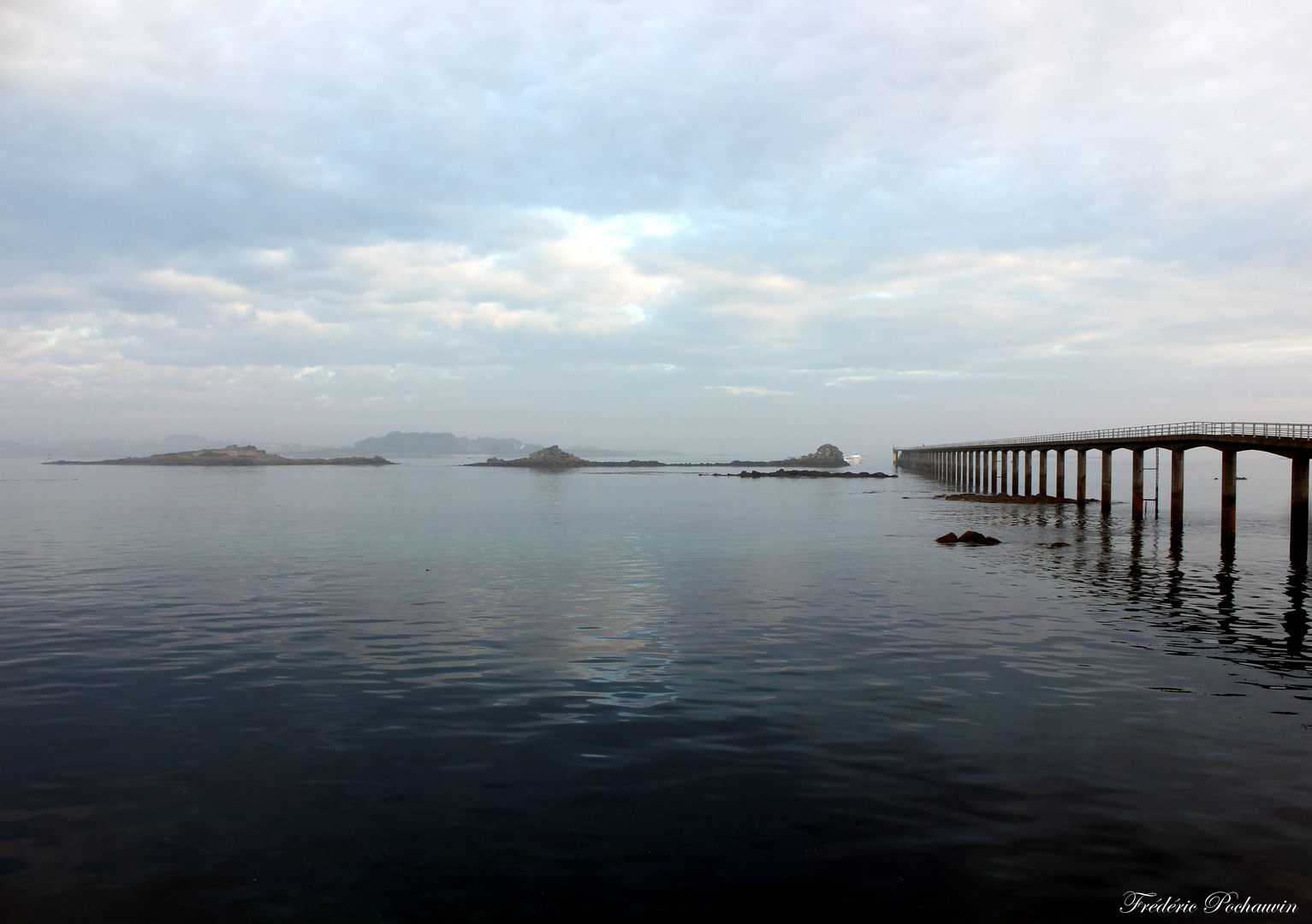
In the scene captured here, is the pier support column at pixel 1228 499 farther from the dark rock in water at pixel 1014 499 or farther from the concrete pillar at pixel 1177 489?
the dark rock in water at pixel 1014 499

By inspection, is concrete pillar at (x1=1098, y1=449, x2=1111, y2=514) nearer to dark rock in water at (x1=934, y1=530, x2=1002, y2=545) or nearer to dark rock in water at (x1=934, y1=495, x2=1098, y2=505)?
dark rock in water at (x1=934, y1=495, x2=1098, y2=505)

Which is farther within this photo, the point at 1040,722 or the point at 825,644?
the point at 825,644

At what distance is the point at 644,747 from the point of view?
12.6 m

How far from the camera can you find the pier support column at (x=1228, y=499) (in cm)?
4434

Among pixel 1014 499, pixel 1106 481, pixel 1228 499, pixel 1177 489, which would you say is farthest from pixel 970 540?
pixel 1014 499

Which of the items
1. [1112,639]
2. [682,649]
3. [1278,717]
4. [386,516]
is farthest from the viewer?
[386,516]

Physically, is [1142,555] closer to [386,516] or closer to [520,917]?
[520,917]

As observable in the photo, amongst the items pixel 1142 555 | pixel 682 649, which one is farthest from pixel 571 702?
pixel 1142 555

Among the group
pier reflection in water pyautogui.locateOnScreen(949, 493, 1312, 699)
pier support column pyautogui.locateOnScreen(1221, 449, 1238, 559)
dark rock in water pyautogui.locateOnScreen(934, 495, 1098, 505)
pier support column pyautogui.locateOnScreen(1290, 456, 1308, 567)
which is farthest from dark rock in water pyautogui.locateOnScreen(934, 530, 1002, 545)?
dark rock in water pyautogui.locateOnScreen(934, 495, 1098, 505)

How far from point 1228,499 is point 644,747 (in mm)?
49293

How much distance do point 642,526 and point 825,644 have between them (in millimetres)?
36489

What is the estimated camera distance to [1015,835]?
9.56m

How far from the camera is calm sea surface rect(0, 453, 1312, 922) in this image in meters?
8.59

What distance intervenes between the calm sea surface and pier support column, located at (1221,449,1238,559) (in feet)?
49.1
